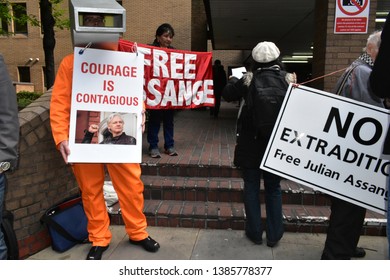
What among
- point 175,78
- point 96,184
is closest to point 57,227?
point 96,184

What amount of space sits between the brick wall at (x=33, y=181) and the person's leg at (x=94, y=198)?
495 mm

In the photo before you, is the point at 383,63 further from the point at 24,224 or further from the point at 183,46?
the point at 183,46

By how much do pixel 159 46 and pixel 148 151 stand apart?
1.48 m

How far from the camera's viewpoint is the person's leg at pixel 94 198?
2.76m

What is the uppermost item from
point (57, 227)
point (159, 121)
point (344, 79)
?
point (344, 79)

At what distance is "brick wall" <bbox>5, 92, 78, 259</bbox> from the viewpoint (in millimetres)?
2888

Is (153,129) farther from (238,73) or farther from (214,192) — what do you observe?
(238,73)

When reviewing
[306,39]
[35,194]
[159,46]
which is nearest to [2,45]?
[306,39]

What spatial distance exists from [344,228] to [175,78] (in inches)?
123

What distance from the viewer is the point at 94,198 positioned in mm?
2820

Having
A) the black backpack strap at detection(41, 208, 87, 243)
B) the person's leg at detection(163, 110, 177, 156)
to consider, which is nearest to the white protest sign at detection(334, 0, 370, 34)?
the person's leg at detection(163, 110, 177, 156)

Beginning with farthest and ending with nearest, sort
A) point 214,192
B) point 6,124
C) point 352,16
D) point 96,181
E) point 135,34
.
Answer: point 135,34 → point 352,16 → point 214,192 → point 96,181 → point 6,124

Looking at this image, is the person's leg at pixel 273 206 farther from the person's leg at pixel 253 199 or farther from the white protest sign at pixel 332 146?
the white protest sign at pixel 332 146

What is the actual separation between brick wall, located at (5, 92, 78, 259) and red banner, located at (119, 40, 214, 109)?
165 centimetres
